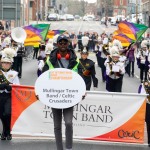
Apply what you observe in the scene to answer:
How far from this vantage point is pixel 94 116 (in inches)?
363

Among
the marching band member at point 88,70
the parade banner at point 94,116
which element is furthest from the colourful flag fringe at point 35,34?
the parade banner at point 94,116

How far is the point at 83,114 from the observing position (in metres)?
9.23

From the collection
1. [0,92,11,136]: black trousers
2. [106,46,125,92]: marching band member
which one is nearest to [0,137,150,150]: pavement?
[0,92,11,136]: black trousers

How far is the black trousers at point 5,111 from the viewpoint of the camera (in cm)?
926

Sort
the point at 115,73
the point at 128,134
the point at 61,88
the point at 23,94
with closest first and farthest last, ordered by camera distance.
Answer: the point at 61,88 → the point at 128,134 → the point at 23,94 → the point at 115,73

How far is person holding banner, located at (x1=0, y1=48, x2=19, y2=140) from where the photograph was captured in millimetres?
9188

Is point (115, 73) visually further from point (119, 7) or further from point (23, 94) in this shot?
point (119, 7)

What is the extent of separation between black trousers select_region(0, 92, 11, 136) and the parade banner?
0.25ft

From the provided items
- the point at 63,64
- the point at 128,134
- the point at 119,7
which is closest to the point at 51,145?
the point at 128,134

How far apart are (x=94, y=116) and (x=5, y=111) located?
1.51 m

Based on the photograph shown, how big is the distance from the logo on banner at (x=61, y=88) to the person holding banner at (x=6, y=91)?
5.22 feet

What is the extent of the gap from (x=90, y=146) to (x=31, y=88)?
138 centimetres

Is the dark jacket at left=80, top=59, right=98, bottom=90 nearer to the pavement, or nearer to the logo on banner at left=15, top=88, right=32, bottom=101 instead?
the logo on banner at left=15, top=88, right=32, bottom=101

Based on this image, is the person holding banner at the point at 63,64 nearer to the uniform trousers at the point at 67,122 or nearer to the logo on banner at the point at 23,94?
the uniform trousers at the point at 67,122
